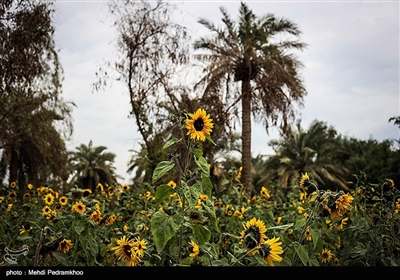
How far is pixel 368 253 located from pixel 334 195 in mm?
722

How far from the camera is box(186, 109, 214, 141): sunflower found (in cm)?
192

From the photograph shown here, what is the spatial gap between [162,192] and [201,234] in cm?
24

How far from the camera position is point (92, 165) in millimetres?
27328

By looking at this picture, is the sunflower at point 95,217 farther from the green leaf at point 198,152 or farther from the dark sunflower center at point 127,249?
the green leaf at point 198,152

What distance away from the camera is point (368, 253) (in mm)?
2252

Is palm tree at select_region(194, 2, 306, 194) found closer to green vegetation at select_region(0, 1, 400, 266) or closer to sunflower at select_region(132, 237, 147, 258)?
green vegetation at select_region(0, 1, 400, 266)

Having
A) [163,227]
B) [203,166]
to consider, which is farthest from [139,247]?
[203,166]

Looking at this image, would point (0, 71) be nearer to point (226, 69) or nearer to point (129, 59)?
point (129, 59)

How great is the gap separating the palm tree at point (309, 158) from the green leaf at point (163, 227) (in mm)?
20276

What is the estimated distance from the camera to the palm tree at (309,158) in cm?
2211

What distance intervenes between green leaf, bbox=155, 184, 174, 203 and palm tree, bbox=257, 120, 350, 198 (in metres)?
20.2

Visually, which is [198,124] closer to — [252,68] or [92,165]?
[252,68]

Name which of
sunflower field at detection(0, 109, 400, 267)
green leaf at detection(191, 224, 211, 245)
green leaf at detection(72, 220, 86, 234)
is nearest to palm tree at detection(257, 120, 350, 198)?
sunflower field at detection(0, 109, 400, 267)

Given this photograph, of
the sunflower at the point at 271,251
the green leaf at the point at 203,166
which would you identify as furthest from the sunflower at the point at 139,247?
the sunflower at the point at 271,251
